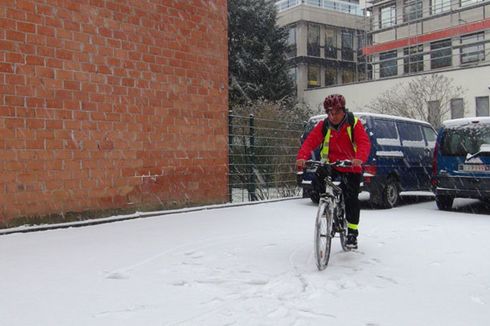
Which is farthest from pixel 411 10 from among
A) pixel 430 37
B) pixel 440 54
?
pixel 440 54

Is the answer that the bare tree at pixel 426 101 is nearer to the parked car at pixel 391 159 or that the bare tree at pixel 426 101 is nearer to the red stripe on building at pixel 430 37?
the red stripe on building at pixel 430 37

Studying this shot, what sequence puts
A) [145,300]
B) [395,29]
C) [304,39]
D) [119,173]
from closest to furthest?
[145,300] < [119,173] < [395,29] < [304,39]

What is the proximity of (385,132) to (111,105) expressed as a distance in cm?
527

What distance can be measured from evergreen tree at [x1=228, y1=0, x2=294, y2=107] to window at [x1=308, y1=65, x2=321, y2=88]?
44.0 ft

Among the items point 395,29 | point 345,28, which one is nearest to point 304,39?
point 345,28

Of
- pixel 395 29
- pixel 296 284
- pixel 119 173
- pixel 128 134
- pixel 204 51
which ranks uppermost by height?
pixel 395 29

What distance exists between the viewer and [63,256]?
5895 mm

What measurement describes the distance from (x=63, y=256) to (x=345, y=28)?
40.2 m

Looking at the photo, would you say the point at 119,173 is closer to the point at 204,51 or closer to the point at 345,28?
the point at 204,51

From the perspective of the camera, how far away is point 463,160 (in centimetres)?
962

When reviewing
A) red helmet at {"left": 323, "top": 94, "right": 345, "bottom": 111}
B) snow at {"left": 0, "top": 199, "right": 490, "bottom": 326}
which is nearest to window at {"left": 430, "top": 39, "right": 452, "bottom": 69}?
snow at {"left": 0, "top": 199, "right": 490, "bottom": 326}

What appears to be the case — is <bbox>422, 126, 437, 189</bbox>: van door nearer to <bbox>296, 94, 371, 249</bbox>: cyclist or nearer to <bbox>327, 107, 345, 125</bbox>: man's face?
<bbox>296, 94, 371, 249</bbox>: cyclist

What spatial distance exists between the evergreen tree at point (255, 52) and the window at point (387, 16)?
11.2 meters

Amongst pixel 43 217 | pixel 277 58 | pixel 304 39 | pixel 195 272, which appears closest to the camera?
pixel 195 272
